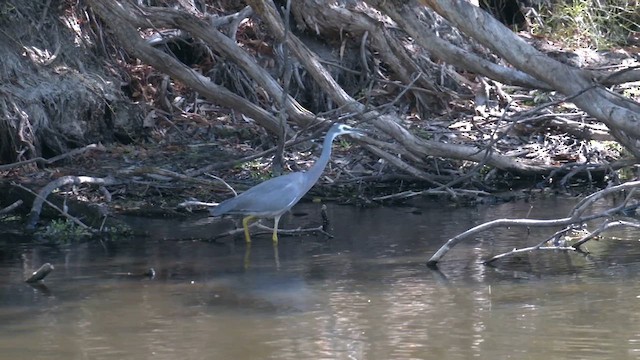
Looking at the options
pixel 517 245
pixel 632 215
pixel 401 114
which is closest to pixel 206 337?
pixel 517 245

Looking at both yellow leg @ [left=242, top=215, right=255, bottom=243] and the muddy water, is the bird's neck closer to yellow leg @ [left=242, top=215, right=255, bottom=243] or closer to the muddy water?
the muddy water

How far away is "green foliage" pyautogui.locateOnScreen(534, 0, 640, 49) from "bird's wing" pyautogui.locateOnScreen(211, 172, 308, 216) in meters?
7.59

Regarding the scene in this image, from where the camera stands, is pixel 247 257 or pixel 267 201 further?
pixel 267 201

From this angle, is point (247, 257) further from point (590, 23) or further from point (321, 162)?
point (590, 23)

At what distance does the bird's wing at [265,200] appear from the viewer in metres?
9.73

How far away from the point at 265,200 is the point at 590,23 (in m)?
8.29

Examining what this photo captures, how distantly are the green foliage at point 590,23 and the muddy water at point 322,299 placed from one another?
6.91m

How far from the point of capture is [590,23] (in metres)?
16.2

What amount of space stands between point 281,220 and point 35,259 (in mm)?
2940

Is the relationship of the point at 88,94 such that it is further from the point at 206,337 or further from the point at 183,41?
the point at 206,337

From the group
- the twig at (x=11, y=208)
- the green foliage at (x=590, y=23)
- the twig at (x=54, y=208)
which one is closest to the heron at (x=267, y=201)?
the twig at (x=54, y=208)

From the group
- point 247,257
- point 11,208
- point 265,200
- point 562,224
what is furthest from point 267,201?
point 562,224

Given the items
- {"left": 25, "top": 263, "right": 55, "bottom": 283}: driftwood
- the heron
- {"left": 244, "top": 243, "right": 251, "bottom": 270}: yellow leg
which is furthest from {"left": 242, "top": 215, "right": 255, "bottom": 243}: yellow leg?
{"left": 25, "top": 263, "right": 55, "bottom": 283}: driftwood

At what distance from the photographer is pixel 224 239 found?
389 inches
